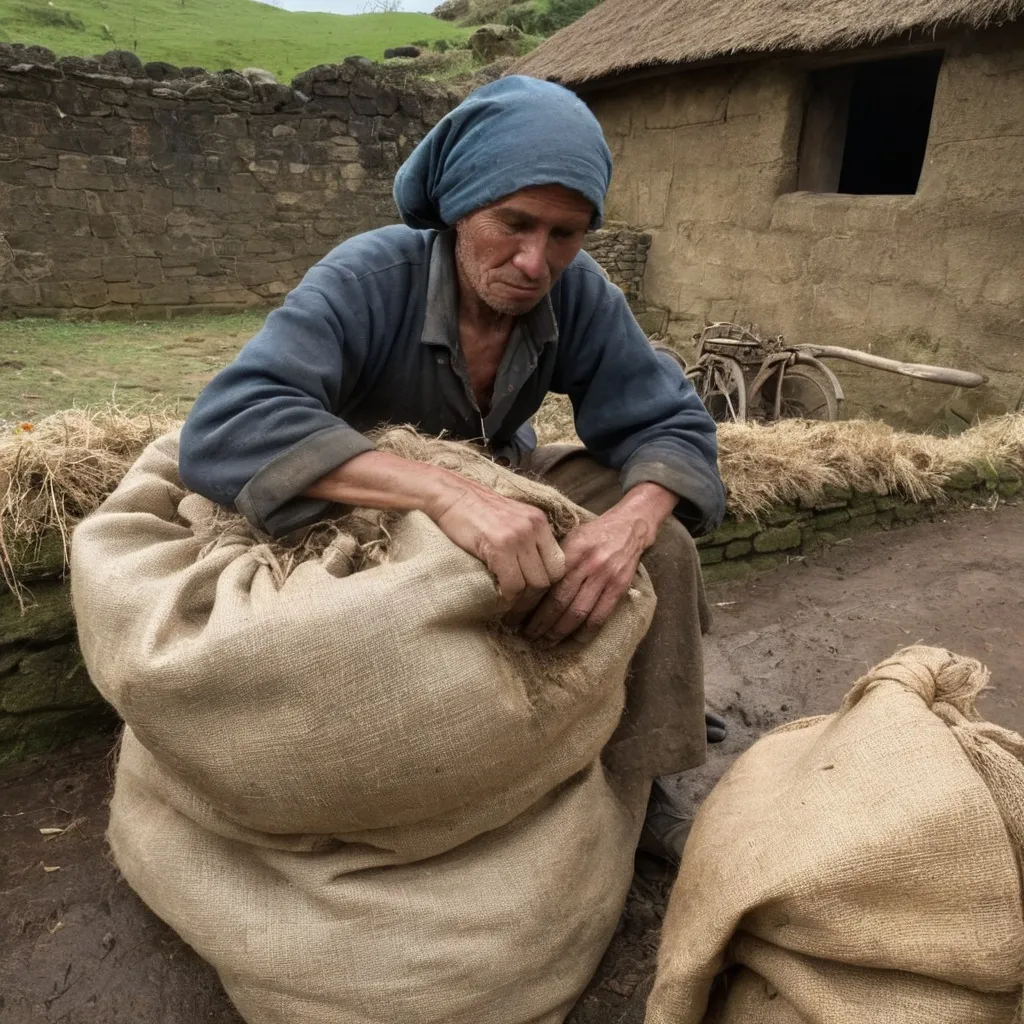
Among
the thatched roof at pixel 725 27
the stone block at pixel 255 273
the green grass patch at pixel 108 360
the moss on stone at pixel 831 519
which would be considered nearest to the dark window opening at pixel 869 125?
the thatched roof at pixel 725 27

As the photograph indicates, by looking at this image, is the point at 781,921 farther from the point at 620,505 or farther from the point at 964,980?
the point at 620,505

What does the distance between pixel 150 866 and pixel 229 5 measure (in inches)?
1261

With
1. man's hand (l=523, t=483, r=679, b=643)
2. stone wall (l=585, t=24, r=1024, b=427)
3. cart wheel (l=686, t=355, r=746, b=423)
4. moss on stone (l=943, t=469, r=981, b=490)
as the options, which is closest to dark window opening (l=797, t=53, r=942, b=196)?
stone wall (l=585, t=24, r=1024, b=427)

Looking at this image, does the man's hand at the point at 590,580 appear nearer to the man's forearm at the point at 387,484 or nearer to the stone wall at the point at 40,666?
the man's forearm at the point at 387,484

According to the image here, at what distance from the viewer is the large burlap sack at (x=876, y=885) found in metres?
1.02

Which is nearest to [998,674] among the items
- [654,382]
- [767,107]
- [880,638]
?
[880,638]

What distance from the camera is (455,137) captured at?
1.53 m

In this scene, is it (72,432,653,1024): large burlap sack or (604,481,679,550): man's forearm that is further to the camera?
(604,481,679,550): man's forearm

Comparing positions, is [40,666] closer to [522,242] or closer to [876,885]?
[522,242]

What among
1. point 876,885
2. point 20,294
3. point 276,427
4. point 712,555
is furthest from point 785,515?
point 20,294

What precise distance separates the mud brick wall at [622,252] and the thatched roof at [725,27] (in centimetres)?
143

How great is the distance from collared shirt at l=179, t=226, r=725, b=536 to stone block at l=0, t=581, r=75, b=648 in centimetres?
93

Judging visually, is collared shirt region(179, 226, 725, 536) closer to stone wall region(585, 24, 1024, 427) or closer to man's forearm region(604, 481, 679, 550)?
man's forearm region(604, 481, 679, 550)

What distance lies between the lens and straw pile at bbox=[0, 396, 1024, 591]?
2000 mm
